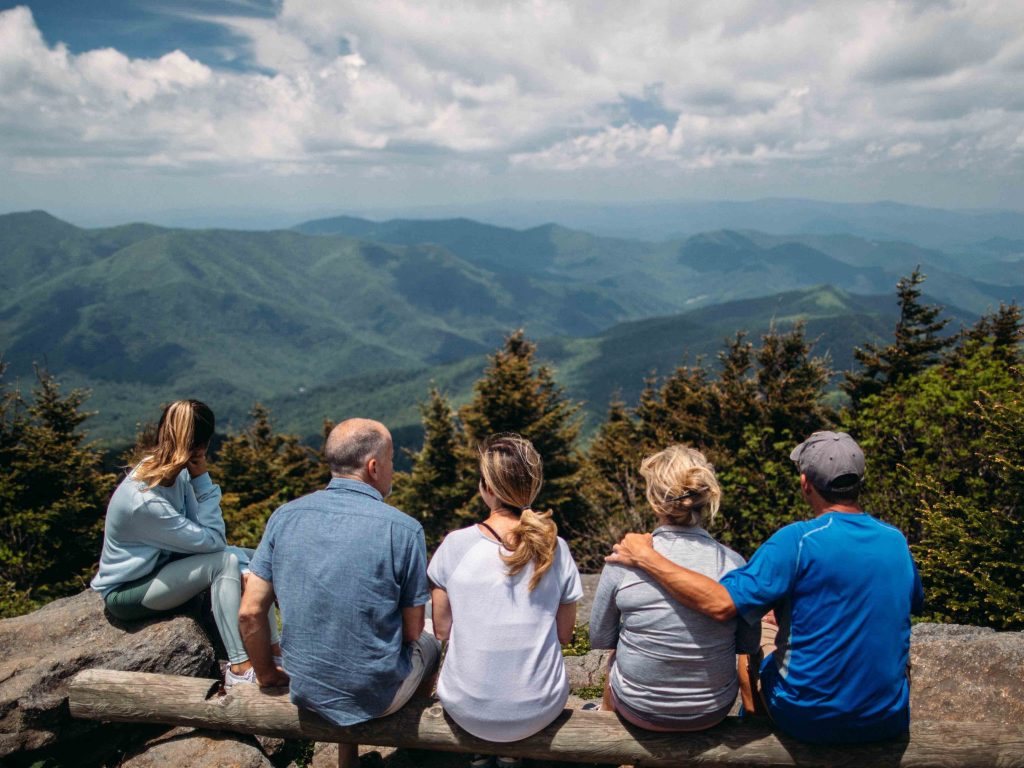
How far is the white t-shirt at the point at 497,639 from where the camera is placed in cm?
364

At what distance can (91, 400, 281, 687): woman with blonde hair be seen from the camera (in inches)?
182

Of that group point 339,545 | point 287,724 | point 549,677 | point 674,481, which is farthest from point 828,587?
point 287,724

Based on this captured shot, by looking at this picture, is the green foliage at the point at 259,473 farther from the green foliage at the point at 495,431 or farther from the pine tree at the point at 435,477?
the green foliage at the point at 495,431

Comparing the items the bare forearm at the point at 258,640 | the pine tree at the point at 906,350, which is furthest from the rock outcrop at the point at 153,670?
the pine tree at the point at 906,350

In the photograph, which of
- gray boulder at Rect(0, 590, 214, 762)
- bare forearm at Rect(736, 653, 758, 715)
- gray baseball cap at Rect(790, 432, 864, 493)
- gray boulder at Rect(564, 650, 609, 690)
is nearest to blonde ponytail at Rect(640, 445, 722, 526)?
gray baseball cap at Rect(790, 432, 864, 493)

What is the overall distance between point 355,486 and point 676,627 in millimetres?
2156

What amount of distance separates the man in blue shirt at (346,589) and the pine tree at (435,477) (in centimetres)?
2170

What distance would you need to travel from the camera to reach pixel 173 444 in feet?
15.5

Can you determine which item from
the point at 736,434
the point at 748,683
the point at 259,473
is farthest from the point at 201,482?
the point at 259,473

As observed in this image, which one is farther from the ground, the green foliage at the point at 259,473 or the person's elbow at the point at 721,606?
the person's elbow at the point at 721,606

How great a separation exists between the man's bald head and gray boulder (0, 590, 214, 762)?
242 centimetres

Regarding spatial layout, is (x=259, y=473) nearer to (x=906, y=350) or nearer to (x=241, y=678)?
(x=241, y=678)

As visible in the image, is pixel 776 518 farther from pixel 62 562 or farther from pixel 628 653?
pixel 62 562

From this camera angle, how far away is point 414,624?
395 cm
